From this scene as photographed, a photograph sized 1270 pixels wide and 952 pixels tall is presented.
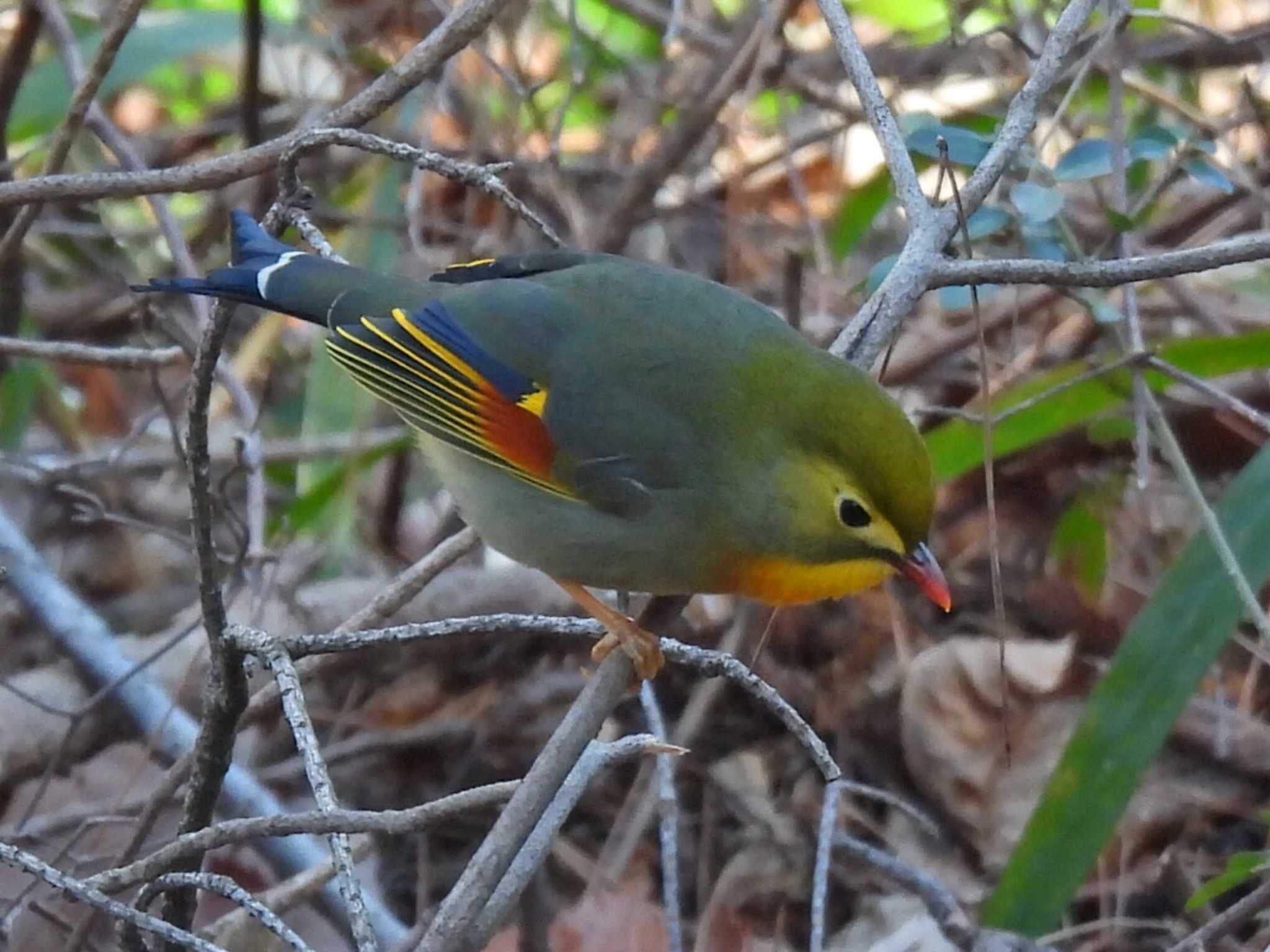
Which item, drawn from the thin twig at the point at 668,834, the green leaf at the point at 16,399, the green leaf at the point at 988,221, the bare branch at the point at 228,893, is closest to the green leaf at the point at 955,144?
the green leaf at the point at 988,221

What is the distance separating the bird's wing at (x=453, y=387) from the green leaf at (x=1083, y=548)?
1.61m

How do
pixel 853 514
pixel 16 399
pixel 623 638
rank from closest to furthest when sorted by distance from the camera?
pixel 853 514, pixel 623 638, pixel 16 399

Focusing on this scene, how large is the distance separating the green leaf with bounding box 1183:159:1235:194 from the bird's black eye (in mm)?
1154

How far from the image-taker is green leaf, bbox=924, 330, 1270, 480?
350cm

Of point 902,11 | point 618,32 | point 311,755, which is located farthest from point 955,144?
point 618,32

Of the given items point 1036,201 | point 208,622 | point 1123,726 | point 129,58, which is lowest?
point 208,622

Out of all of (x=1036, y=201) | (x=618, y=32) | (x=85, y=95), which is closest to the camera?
(x=85, y=95)

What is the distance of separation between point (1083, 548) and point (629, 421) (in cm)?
168

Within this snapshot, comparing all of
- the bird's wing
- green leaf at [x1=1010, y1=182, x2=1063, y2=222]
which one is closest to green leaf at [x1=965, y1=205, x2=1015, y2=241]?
green leaf at [x1=1010, y1=182, x2=1063, y2=222]

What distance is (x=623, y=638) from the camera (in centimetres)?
273

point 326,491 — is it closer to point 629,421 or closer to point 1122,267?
point 629,421

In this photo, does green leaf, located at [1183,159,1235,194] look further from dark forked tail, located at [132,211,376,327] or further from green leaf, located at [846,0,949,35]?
green leaf, located at [846,0,949,35]

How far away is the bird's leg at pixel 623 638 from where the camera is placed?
2.65 meters

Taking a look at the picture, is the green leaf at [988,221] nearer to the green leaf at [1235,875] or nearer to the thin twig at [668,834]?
the thin twig at [668,834]
